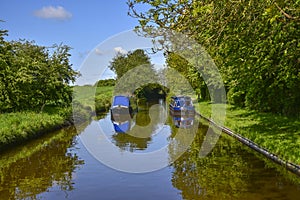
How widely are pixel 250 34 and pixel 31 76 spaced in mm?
16942

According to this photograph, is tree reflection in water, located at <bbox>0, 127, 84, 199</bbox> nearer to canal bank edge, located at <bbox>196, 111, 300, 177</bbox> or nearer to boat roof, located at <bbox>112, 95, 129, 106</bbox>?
canal bank edge, located at <bbox>196, 111, 300, 177</bbox>

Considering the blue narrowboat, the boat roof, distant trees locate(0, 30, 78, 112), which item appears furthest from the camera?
the boat roof

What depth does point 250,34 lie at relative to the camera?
12.8 m

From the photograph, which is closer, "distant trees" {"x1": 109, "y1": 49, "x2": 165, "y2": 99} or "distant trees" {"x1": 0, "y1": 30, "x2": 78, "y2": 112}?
"distant trees" {"x1": 0, "y1": 30, "x2": 78, "y2": 112}

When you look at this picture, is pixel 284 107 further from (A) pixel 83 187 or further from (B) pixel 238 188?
(A) pixel 83 187

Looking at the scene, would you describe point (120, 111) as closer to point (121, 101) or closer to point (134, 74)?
point (121, 101)

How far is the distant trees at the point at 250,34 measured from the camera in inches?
341

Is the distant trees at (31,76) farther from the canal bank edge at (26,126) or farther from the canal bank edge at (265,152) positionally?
the canal bank edge at (265,152)

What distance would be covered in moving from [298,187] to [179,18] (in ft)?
18.2

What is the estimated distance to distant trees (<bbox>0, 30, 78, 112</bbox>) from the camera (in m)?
23.3

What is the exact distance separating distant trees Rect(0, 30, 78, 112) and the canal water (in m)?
5.77

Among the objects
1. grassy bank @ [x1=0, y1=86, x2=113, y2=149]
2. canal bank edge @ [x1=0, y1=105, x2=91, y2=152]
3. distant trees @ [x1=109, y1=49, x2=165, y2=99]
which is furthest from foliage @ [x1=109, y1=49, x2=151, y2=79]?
canal bank edge @ [x1=0, y1=105, x2=91, y2=152]

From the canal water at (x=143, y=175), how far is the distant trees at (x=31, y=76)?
577cm

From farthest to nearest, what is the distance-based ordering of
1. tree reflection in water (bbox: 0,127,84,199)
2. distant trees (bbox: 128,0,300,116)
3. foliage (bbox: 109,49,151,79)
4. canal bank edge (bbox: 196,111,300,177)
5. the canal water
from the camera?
foliage (bbox: 109,49,151,79), canal bank edge (bbox: 196,111,300,177), tree reflection in water (bbox: 0,127,84,199), the canal water, distant trees (bbox: 128,0,300,116)
